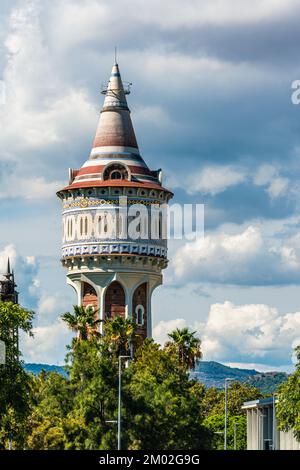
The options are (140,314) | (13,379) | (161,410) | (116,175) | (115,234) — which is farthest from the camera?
(116,175)

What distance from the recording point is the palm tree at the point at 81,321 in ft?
396

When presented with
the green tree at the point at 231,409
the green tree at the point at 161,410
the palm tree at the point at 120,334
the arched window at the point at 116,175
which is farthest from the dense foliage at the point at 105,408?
the green tree at the point at 231,409

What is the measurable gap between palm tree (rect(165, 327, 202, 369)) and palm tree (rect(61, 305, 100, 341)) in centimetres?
636

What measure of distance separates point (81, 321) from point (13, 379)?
2895cm

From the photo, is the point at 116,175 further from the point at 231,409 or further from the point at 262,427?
the point at 231,409

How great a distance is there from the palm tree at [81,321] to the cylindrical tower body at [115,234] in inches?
246

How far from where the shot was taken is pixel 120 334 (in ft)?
386

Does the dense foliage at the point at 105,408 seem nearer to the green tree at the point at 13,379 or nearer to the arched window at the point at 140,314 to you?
the green tree at the point at 13,379

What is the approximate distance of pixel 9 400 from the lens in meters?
91.9

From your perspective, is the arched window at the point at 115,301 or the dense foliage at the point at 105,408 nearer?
the dense foliage at the point at 105,408

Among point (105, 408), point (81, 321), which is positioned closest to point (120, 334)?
point (81, 321)
